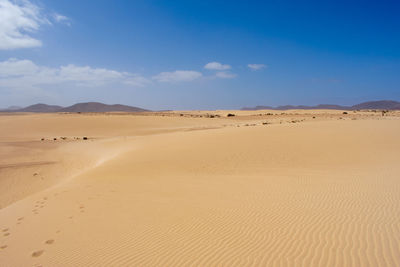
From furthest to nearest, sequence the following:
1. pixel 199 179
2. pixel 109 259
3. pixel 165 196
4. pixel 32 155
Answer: pixel 32 155
pixel 199 179
pixel 165 196
pixel 109 259

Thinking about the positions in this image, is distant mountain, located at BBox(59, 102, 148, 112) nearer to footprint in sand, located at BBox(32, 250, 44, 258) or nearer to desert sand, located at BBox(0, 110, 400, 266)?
desert sand, located at BBox(0, 110, 400, 266)

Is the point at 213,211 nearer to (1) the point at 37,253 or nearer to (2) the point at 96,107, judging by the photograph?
(1) the point at 37,253

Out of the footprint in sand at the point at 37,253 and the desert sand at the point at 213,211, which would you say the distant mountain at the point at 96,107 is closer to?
the desert sand at the point at 213,211

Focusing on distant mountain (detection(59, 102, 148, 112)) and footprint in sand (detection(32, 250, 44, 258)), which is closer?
footprint in sand (detection(32, 250, 44, 258))

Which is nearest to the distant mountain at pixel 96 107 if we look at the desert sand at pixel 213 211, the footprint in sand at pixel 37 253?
the desert sand at pixel 213 211

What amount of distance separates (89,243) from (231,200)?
321 centimetres

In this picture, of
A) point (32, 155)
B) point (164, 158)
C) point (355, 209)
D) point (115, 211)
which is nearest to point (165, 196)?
point (115, 211)

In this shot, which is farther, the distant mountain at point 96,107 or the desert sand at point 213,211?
the distant mountain at point 96,107

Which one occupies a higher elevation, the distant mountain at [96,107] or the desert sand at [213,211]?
the distant mountain at [96,107]

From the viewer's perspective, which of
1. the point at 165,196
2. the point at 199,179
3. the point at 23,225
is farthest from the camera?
the point at 199,179

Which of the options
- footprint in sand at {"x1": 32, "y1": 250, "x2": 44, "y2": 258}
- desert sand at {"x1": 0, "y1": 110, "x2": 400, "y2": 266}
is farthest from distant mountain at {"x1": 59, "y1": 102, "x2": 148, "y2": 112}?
footprint in sand at {"x1": 32, "y1": 250, "x2": 44, "y2": 258}

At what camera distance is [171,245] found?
13.0 feet

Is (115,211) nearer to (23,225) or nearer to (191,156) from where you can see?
(23,225)

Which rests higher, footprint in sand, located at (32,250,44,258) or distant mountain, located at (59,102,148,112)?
distant mountain, located at (59,102,148,112)
